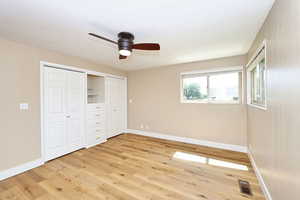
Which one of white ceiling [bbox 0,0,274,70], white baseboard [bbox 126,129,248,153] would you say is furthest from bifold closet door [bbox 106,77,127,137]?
white ceiling [bbox 0,0,274,70]

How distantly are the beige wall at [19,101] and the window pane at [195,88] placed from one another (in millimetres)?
3420

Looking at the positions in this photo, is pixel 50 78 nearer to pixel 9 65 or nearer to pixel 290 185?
pixel 9 65

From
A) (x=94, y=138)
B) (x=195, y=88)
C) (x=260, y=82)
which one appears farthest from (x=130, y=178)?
(x=195, y=88)

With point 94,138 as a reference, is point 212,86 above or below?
above

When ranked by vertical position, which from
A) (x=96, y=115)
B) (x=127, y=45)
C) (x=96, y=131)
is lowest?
(x=96, y=131)

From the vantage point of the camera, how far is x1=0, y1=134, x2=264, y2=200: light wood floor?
1.80 metres

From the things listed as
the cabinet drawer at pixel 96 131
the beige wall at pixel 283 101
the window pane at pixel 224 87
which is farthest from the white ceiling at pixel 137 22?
the cabinet drawer at pixel 96 131

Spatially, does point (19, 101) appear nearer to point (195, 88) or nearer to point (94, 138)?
point (94, 138)

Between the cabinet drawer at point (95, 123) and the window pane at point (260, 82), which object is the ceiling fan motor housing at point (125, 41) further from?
the cabinet drawer at point (95, 123)

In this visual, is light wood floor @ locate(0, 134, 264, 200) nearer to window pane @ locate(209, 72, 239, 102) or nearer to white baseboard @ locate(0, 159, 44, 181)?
white baseboard @ locate(0, 159, 44, 181)

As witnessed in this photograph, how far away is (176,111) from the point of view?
158 inches

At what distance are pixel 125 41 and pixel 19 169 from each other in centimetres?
284

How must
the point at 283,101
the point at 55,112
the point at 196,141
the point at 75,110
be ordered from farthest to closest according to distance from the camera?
the point at 196,141 → the point at 75,110 → the point at 55,112 → the point at 283,101

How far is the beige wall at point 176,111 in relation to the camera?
3.27 m
